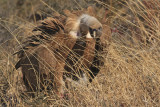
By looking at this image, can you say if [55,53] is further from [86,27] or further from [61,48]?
[86,27]

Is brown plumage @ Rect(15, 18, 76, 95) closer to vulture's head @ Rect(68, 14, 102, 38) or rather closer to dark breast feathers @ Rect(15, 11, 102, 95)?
dark breast feathers @ Rect(15, 11, 102, 95)

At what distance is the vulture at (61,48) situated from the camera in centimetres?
385

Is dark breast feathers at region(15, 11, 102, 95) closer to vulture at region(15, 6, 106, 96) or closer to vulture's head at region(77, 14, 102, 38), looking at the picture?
vulture at region(15, 6, 106, 96)

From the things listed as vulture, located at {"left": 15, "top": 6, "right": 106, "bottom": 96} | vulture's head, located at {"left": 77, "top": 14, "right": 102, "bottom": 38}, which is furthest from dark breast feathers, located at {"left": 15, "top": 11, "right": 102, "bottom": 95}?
vulture's head, located at {"left": 77, "top": 14, "right": 102, "bottom": 38}

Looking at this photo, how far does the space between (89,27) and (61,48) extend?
0.49 metres

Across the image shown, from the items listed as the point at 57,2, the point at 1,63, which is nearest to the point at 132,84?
the point at 1,63

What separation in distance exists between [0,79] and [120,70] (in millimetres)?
1950

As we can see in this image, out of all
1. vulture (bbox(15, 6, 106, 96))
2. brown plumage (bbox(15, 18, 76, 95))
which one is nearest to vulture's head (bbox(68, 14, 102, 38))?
vulture (bbox(15, 6, 106, 96))

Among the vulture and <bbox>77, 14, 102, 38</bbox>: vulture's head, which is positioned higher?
<bbox>77, 14, 102, 38</bbox>: vulture's head

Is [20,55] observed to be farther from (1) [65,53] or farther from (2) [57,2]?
(2) [57,2]

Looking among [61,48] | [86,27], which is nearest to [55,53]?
[61,48]

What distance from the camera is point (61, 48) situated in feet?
12.8

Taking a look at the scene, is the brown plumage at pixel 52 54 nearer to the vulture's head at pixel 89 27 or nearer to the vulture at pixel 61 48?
the vulture at pixel 61 48

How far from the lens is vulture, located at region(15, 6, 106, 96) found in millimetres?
3846
